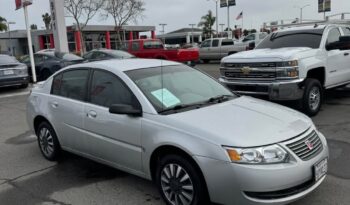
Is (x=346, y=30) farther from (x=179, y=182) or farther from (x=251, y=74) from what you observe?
(x=179, y=182)

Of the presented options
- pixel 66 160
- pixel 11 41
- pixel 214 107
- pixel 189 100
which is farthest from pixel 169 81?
pixel 11 41

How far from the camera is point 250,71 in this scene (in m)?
8.04

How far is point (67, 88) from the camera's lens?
17.7 feet

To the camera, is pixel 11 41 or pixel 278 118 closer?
pixel 278 118

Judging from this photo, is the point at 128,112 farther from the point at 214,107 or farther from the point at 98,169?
the point at 98,169

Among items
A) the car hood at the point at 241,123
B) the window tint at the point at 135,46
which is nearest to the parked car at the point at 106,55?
the window tint at the point at 135,46

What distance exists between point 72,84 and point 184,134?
2312 mm

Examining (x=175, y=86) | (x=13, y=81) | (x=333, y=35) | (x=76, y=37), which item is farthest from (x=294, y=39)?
(x=76, y=37)

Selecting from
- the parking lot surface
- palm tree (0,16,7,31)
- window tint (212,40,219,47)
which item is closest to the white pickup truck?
the parking lot surface

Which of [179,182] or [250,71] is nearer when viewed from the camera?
[179,182]

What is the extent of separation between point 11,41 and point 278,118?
6342 centimetres

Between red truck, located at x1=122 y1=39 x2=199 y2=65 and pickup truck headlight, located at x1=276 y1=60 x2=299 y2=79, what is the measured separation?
1384cm

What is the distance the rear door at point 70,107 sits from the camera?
4.97 metres

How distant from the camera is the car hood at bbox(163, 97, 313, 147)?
11.4 feet
